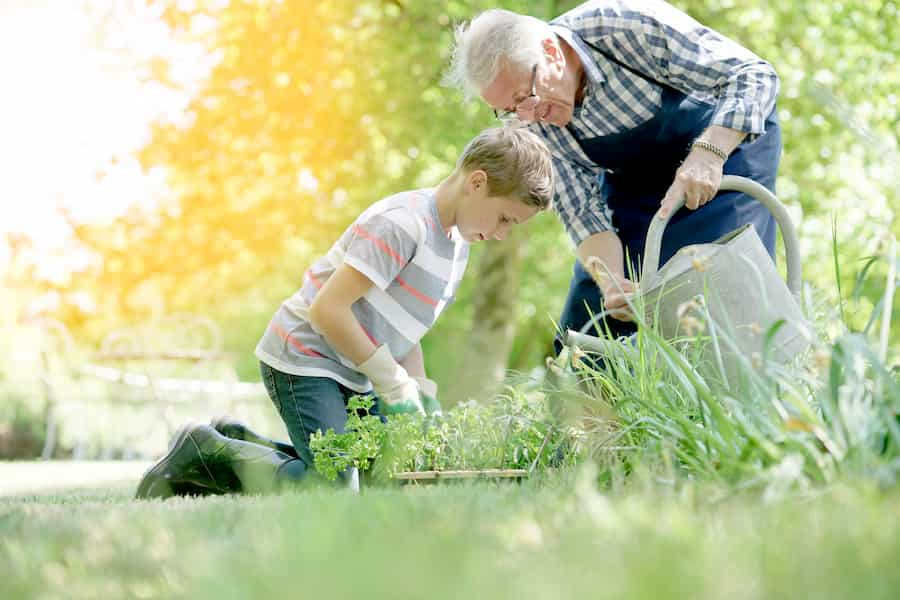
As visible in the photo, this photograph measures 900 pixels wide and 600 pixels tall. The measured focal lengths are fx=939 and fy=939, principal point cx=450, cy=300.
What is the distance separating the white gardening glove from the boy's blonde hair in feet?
1.68

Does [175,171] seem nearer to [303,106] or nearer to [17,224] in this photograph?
[303,106]

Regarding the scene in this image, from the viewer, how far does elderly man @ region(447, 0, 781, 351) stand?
2273mm

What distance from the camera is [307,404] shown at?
2545mm

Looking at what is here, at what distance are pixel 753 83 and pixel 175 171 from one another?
501cm

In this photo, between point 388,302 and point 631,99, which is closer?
point 631,99

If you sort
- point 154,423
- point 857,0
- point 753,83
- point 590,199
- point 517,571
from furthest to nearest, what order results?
point 857,0 → point 154,423 → point 590,199 → point 753,83 → point 517,571

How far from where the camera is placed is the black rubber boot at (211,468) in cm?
234

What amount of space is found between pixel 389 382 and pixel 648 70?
1.05m

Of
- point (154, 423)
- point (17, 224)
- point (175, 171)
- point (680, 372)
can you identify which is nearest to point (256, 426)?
point (154, 423)

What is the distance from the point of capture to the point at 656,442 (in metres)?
1.47

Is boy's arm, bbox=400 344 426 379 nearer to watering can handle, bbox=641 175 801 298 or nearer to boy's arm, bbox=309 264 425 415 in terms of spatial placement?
boy's arm, bbox=309 264 425 415

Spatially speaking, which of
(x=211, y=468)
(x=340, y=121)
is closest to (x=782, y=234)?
(x=211, y=468)

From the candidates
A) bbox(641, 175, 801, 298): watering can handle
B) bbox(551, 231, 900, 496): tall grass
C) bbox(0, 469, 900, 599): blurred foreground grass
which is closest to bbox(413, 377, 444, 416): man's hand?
bbox(641, 175, 801, 298): watering can handle

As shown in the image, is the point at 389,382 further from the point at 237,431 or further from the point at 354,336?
the point at 237,431
